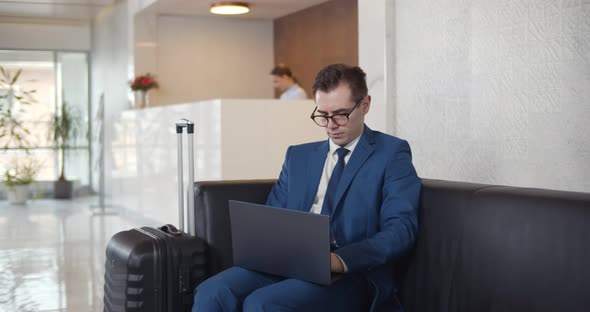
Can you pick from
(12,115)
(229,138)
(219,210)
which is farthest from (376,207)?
(12,115)

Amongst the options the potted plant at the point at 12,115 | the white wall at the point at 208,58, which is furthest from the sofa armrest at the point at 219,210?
the potted plant at the point at 12,115

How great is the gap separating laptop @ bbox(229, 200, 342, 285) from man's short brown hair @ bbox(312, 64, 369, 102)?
1.72 feet

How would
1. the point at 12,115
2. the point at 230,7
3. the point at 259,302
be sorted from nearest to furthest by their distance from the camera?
the point at 259,302, the point at 230,7, the point at 12,115

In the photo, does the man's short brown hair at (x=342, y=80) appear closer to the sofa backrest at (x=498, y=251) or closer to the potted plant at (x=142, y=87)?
the sofa backrest at (x=498, y=251)

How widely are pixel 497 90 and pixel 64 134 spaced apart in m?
9.95

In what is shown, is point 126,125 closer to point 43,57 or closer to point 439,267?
point 43,57

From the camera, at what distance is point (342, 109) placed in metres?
2.55

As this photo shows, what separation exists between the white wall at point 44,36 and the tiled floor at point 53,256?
2744 millimetres

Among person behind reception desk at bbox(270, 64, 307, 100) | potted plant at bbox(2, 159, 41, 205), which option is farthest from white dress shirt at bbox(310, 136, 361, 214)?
potted plant at bbox(2, 159, 41, 205)

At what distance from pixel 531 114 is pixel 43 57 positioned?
10.4 metres

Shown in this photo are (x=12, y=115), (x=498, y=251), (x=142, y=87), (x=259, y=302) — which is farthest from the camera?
(x=12, y=115)

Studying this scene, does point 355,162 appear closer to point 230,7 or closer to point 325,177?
point 325,177

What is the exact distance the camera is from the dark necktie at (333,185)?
8.45ft

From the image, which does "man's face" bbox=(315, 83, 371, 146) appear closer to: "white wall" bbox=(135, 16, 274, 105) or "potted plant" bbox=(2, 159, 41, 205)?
"white wall" bbox=(135, 16, 274, 105)
